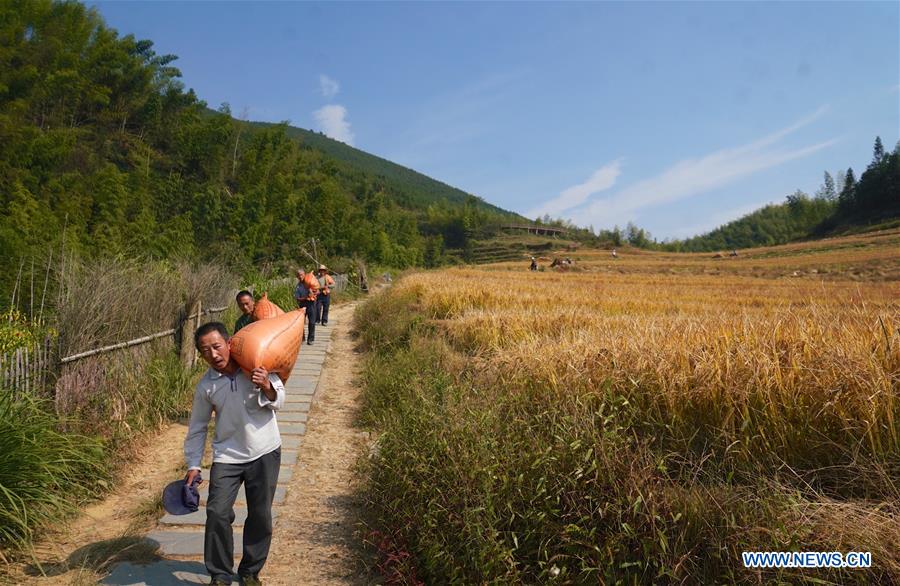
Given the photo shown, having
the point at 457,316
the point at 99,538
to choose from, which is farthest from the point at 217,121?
the point at 99,538

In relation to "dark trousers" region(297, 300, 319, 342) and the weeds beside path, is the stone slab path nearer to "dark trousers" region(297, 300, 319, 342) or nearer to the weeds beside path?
the weeds beside path

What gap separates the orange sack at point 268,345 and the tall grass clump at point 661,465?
1115 mm

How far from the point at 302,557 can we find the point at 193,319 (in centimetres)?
558

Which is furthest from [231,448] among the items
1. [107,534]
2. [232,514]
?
[107,534]

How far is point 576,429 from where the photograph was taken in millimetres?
3191

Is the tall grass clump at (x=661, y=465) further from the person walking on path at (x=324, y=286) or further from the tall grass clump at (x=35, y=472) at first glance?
the person walking on path at (x=324, y=286)

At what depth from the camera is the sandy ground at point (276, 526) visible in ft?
11.2

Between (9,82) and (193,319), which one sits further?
(9,82)

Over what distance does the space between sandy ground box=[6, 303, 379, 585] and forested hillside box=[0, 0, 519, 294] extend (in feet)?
23.7

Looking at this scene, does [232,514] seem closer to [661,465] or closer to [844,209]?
[661,465]

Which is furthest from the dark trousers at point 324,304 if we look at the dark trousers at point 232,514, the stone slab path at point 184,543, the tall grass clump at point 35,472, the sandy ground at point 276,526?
the dark trousers at point 232,514

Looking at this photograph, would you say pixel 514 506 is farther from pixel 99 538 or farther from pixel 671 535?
pixel 99 538

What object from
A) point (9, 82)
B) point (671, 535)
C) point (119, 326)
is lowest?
point (671, 535)

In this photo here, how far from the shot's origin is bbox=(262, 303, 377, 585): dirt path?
11.4 feet
